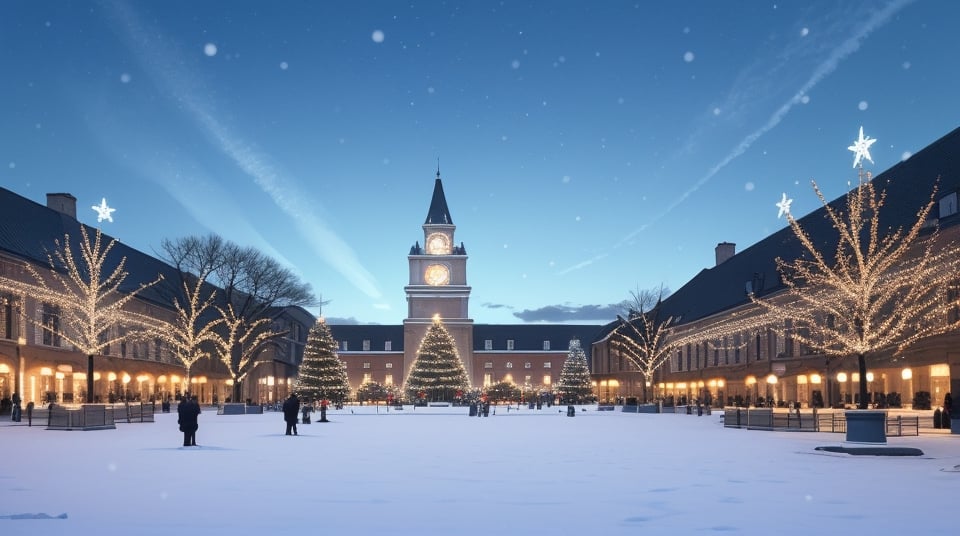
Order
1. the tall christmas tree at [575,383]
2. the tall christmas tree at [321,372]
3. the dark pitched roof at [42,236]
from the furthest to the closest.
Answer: the tall christmas tree at [575,383]
the tall christmas tree at [321,372]
the dark pitched roof at [42,236]

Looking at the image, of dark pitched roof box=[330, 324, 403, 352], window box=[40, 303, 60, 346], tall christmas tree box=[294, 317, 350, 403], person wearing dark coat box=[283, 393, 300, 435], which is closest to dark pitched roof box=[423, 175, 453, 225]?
dark pitched roof box=[330, 324, 403, 352]

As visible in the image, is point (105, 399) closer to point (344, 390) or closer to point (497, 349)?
point (344, 390)

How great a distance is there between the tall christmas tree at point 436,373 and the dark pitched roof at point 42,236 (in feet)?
77.2

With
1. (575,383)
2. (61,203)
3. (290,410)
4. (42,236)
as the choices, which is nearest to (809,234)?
(575,383)

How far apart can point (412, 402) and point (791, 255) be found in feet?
126

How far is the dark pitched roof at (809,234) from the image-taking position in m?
45.6

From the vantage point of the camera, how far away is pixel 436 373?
88.1 metres

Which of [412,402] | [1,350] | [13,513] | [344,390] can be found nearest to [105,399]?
[1,350]

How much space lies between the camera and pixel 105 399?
6278 centimetres

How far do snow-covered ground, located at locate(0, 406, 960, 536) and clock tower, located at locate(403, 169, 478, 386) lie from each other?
83.0 meters

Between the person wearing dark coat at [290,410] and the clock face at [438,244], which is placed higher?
the clock face at [438,244]

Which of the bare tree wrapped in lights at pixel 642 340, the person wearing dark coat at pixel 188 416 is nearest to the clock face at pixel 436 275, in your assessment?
the bare tree wrapped in lights at pixel 642 340

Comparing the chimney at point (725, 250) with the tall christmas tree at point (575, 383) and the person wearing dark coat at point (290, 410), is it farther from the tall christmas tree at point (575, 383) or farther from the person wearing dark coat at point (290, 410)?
the person wearing dark coat at point (290, 410)

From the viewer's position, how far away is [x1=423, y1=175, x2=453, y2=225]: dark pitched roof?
115500mm
